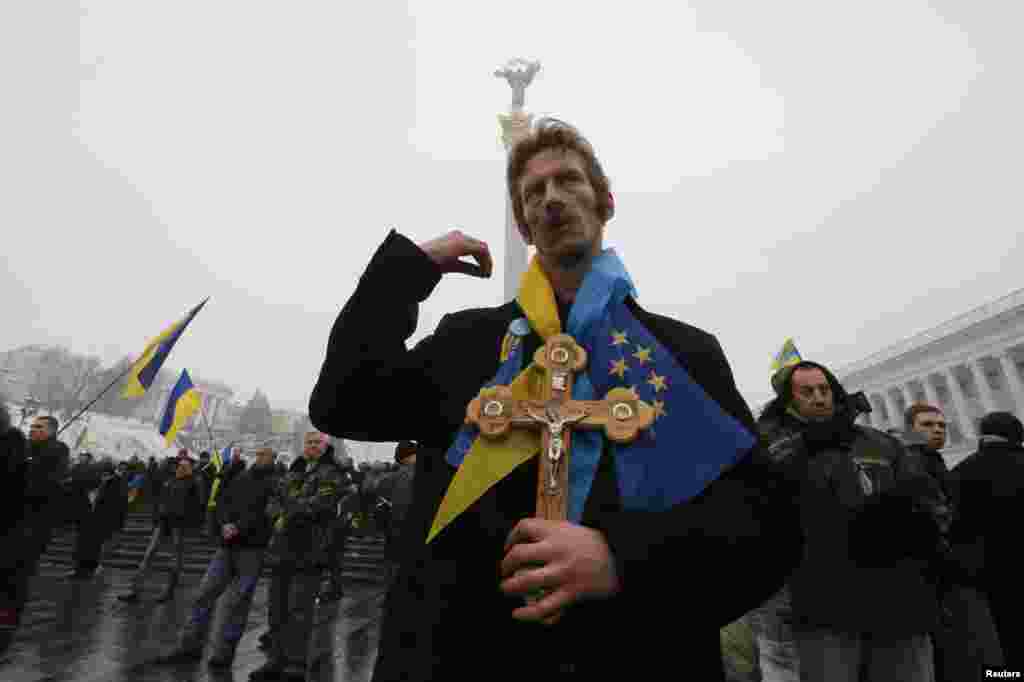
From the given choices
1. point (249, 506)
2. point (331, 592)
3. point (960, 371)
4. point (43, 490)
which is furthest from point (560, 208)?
point (960, 371)

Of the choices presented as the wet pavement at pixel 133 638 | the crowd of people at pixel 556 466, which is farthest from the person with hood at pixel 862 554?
the wet pavement at pixel 133 638

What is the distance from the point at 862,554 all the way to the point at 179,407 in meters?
11.9

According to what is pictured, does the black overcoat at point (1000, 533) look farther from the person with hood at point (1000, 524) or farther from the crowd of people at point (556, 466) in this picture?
the crowd of people at point (556, 466)

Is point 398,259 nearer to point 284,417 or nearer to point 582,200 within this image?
point 582,200

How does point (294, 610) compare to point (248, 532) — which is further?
point (248, 532)

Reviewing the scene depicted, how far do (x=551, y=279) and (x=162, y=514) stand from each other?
975cm

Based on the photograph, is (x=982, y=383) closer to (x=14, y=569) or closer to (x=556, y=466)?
(x=556, y=466)

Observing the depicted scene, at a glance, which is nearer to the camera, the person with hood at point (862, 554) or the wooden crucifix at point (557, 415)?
the wooden crucifix at point (557, 415)

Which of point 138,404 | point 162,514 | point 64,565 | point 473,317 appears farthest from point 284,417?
point 473,317

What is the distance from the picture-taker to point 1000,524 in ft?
12.7

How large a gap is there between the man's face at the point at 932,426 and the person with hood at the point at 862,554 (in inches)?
77.2

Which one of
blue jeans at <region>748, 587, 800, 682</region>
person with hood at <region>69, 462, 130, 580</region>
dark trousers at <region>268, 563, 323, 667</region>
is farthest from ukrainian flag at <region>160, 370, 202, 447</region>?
blue jeans at <region>748, 587, 800, 682</region>

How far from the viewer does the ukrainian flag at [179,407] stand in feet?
35.7

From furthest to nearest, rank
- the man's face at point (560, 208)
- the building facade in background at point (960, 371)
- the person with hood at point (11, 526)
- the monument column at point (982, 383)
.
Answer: the monument column at point (982, 383), the building facade in background at point (960, 371), the person with hood at point (11, 526), the man's face at point (560, 208)
